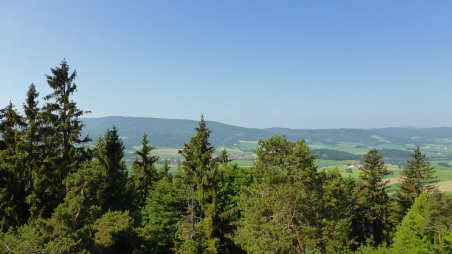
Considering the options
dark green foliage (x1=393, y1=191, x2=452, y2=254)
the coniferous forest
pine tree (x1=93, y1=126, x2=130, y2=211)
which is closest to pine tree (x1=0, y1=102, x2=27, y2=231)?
the coniferous forest

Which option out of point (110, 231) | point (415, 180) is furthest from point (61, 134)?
point (415, 180)

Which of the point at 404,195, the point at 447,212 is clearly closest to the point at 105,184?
the point at 447,212

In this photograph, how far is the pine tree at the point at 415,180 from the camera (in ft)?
171

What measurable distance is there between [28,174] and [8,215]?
3.39 metres

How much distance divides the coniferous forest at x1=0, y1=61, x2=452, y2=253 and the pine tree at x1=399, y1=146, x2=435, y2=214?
1575 centimetres

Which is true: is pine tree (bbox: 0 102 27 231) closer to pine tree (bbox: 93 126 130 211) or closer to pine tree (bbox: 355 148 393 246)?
pine tree (bbox: 93 126 130 211)

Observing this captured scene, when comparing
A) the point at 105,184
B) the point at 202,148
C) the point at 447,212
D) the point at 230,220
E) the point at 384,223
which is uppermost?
the point at 202,148

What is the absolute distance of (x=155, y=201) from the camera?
40.8 metres

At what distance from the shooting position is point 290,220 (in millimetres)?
24422

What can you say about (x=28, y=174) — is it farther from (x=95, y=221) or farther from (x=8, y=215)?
(x=95, y=221)

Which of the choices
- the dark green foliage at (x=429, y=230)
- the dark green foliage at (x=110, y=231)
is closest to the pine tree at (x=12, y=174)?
the dark green foliage at (x=110, y=231)

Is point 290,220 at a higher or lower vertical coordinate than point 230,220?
higher

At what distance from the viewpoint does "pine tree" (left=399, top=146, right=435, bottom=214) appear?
2048 inches

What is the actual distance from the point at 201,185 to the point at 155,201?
377 inches
